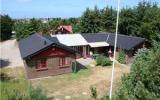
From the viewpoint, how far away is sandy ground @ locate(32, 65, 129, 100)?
23.9m

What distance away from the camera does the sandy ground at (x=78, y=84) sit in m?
23.9

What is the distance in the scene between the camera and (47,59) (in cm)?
3038

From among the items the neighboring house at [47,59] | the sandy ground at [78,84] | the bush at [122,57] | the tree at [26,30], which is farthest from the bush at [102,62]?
the tree at [26,30]

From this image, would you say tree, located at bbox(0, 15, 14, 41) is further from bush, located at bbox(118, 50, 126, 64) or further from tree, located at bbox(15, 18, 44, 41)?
bush, located at bbox(118, 50, 126, 64)

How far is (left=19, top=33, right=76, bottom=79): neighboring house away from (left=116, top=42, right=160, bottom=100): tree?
20.6 m

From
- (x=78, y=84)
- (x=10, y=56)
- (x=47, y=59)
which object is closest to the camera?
(x=78, y=84)

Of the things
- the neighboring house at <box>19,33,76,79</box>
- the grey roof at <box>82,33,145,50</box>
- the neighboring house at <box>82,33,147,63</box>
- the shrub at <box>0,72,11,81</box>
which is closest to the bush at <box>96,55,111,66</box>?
the neighboring house at <box>82,33,147,63</box>

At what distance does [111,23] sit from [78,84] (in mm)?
31127

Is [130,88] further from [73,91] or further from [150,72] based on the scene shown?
[73,91]

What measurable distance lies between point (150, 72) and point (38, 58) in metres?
22.2

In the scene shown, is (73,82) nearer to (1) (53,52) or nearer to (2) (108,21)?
(1) (53,52)

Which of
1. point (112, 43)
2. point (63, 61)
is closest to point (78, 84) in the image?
point (63, 61)

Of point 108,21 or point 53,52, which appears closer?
point 53,52

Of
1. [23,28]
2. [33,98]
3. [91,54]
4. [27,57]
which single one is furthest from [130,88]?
[23,28]
